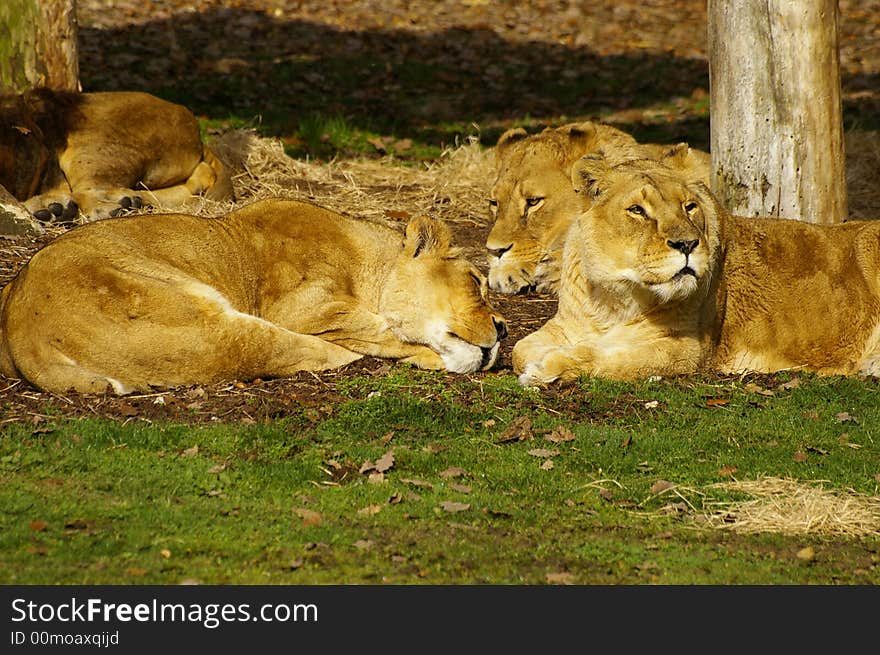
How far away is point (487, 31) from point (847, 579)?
19421 millimetres

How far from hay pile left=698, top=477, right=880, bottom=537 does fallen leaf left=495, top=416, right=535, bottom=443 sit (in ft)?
3.89

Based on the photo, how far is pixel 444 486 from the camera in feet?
21.3

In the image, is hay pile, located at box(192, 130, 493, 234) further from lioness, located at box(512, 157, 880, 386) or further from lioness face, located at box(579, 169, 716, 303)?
lioness face, located at box(579, 169, 716, 303)

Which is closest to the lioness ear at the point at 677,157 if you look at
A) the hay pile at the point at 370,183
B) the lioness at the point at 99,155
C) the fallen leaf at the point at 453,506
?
the fallen leaf at the point at 453,506

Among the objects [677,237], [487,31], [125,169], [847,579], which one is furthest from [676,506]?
[487,31]

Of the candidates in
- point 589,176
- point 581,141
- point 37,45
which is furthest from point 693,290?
point 37,45

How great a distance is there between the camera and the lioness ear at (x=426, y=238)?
8.42 meters

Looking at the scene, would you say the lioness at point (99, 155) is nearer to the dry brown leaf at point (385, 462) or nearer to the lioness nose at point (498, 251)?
the lioness nose at point (498, 251)

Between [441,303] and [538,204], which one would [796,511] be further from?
[538,204]

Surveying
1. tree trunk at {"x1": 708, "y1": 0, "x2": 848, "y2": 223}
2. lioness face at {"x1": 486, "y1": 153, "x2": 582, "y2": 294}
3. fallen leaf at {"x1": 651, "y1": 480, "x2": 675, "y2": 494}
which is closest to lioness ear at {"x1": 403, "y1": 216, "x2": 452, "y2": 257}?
lioness face at {"x1": 486, "y1": 153, "x2": 582, "y2": 294}

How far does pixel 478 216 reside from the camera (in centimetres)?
1331

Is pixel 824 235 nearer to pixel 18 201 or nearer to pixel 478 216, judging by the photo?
pixel 478 216

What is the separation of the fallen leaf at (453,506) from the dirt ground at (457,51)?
7570 mm

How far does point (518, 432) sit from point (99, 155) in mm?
7081
